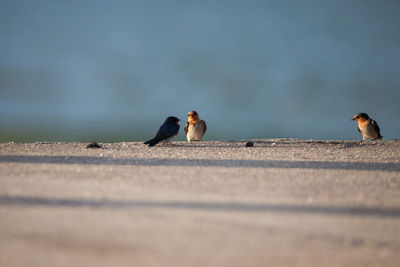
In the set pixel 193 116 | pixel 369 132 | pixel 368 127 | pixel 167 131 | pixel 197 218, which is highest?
pixel 193 116

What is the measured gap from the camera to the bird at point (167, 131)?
9.62 m

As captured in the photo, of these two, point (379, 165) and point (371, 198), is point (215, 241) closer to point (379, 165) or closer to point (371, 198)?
point (371, 198)

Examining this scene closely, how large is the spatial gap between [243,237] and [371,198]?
1.69 meters

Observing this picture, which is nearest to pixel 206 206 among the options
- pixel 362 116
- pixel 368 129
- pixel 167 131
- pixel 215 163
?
pixel 215 163

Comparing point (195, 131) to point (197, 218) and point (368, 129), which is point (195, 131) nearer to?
point (368, 129)

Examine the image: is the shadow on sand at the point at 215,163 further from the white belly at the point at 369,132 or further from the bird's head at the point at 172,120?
the white belly at the point at 369,132

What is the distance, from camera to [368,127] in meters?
12.7

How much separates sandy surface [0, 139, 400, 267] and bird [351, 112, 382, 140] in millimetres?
7839

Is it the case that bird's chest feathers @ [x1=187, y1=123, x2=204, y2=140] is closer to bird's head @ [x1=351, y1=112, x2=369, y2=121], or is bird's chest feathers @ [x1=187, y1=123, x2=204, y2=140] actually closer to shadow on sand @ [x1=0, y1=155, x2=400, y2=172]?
bird's head @ [x1=351, y1=112, x2=369, y2=121]

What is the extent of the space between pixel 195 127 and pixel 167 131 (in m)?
2.39

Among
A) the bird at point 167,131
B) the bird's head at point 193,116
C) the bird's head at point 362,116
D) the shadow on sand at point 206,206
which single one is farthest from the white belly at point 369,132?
the shadow on sand at point 206,206

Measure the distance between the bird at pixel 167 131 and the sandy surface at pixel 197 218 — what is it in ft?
14.0

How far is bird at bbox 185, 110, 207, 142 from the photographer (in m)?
12.0

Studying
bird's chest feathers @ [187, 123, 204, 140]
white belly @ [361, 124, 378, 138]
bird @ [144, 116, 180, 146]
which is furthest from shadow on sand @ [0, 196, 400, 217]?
white belly @ [361, 124, 378, 138]
